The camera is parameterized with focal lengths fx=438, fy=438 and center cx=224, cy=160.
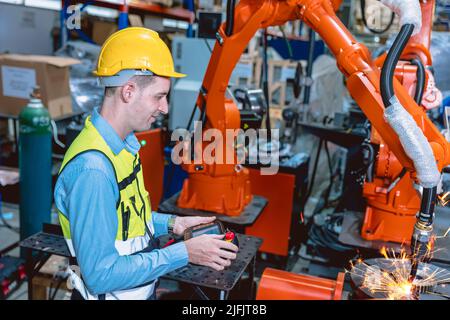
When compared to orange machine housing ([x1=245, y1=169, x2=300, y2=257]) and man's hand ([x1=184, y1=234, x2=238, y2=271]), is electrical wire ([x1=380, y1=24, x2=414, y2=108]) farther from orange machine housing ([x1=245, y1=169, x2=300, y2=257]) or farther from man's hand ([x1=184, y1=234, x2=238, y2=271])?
orange machine housing ([x1=245, y1=169, x2=300, y2=257])

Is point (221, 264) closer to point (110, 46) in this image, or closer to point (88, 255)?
point (88, 255)

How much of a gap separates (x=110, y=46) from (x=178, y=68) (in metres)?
3.04

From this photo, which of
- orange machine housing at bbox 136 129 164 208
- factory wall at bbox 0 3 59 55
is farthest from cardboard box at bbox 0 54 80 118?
factory wall at bbox 0 3 59 55

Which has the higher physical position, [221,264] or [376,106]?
[376,106]

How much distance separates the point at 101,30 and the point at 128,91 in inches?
176

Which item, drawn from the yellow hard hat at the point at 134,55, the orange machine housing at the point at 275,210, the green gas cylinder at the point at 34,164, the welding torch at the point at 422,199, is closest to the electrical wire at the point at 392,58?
the welding torch at the point at 422,199

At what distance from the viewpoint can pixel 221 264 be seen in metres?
1.90

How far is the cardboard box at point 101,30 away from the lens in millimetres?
5656

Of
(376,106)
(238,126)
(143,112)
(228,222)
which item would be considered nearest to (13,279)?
(228,222)

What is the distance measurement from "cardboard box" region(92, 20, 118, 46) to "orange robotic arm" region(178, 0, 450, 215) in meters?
→ 3.13

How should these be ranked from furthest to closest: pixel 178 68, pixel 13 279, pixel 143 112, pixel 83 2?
pixel 178 68 < pixel 83 2 < pixel 13 279 < pixel 143 112

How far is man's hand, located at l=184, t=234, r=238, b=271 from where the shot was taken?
1.84 m

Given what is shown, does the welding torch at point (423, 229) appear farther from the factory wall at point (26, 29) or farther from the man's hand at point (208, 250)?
the factory wall at point (26, 29)

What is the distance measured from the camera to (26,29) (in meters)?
7.13
